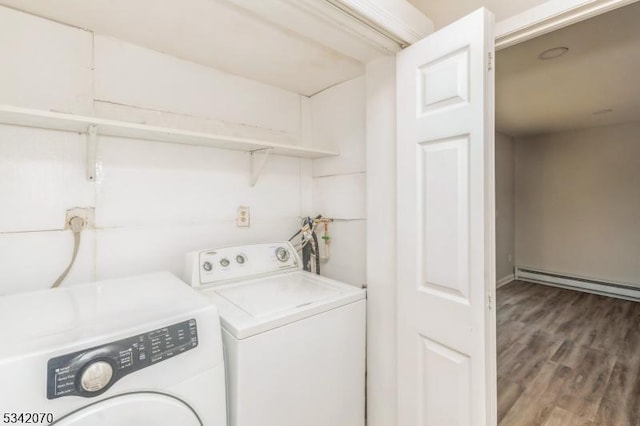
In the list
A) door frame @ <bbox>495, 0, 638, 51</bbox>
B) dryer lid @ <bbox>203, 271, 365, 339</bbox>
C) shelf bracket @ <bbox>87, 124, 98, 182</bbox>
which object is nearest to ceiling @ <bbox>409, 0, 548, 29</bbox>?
door frame @ <bbox>495, 0, 638, 51</bbox>

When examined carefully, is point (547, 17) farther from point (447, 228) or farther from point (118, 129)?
point (118, 129)

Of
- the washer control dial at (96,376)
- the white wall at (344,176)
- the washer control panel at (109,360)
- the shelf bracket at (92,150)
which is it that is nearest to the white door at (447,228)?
the white wall at (344,176)

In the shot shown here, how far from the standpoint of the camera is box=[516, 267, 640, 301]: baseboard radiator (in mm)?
4027

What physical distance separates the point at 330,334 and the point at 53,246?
3.97 ft

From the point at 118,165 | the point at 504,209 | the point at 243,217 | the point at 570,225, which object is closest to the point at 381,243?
the point at 243,217

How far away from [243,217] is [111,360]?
107cm

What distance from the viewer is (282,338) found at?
1.12 m

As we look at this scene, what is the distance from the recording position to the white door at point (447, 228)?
1.04 metres

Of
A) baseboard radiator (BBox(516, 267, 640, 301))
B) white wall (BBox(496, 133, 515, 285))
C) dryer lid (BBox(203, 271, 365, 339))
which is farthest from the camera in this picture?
white wall (BBox(496, 133, 515, 285))

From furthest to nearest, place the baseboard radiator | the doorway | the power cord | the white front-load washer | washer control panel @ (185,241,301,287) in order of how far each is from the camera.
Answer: the baseboard radiator < the doorway < washer control panel @ (185,241,301,287) < the power cord < the white front-load washer

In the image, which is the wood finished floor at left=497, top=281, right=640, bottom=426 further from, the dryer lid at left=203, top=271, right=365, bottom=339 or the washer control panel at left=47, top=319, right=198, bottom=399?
the washer control panel at left=47, top=319, right=198, bottom=399

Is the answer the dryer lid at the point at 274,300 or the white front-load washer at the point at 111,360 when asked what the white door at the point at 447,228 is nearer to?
the dryer lid at the point at 274,300

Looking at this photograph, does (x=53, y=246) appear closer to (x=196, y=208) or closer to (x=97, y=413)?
(x=196, y=208)

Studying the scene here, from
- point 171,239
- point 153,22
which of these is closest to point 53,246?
point 171,239
